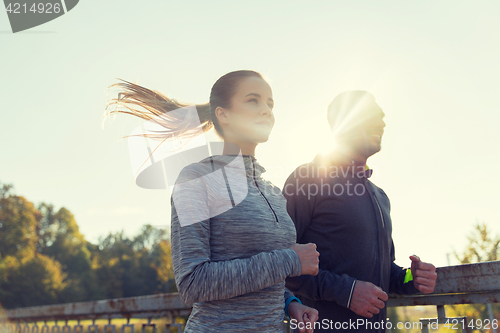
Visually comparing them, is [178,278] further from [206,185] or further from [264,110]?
[264,110]

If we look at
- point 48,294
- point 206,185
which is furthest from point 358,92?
point 48,294

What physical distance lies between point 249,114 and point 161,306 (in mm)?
2089

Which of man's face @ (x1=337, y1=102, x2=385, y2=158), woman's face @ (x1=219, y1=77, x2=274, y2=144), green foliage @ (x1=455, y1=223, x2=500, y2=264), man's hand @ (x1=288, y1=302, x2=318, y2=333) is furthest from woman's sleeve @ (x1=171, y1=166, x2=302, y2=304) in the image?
green foliage @ (x1=455, y1=223, x2=500, y2=264)

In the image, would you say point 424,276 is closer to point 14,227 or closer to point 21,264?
point 21,264

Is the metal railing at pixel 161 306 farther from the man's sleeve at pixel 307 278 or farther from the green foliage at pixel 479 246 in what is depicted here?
the green foliage at pixel 479 246

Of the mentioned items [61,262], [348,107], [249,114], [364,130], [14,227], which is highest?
[14,227]

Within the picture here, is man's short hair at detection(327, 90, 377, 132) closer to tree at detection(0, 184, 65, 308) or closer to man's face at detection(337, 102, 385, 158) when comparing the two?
man's face at detection(337, 102, 385, 158)

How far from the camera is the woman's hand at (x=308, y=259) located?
1.56 m

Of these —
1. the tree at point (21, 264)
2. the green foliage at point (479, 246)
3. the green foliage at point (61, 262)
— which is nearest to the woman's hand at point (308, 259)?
the green foliage at point (479, 246)

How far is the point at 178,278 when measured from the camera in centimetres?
148

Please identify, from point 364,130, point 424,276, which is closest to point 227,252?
point 424,276

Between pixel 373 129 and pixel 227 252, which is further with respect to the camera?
pixel 373 129

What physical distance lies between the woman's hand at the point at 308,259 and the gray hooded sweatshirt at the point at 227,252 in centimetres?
3

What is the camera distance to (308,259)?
1.58 metres
